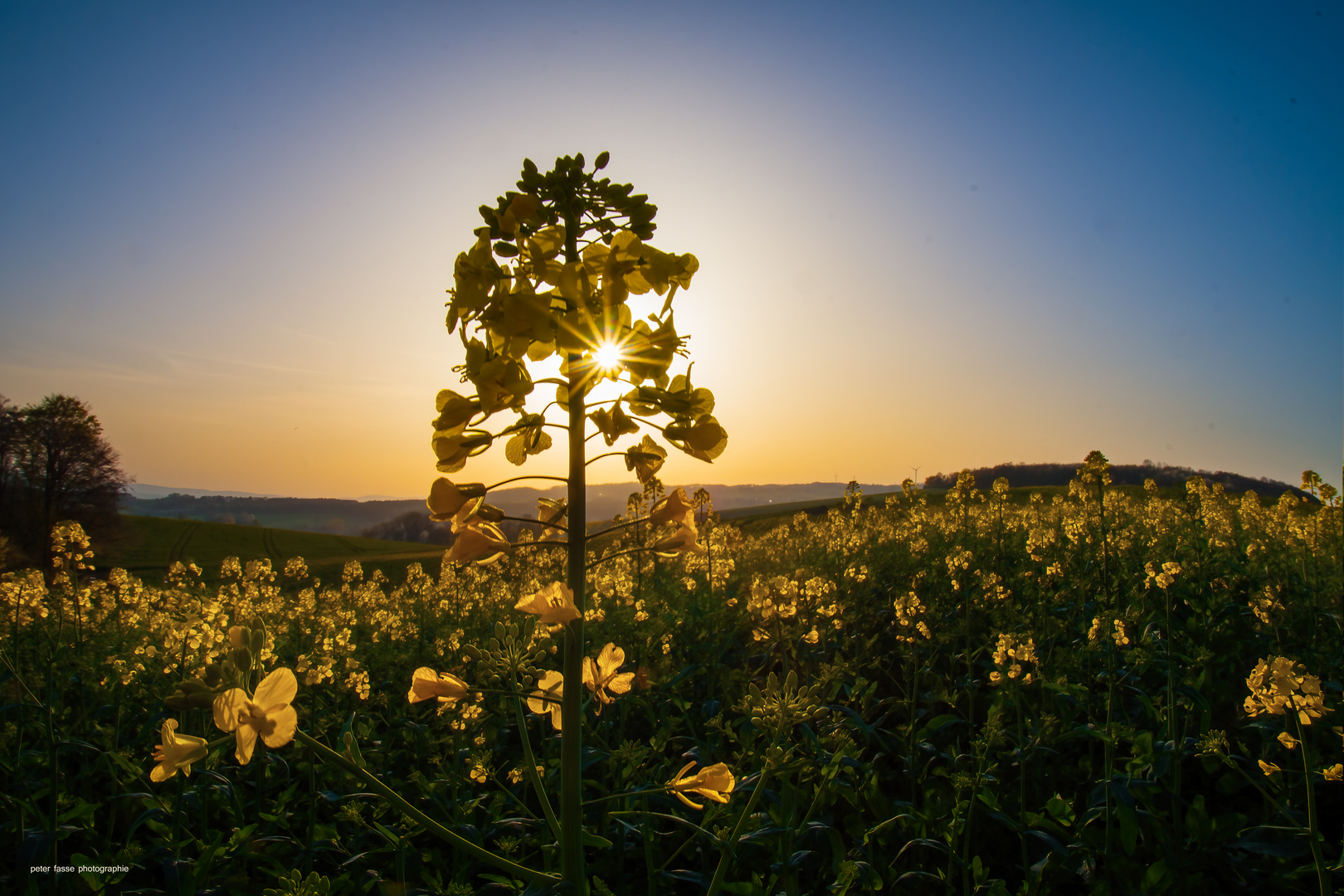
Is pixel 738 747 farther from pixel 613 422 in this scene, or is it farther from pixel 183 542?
pixel 183 542

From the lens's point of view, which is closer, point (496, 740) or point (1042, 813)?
point (1042, 813)

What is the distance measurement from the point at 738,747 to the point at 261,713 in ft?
12.0

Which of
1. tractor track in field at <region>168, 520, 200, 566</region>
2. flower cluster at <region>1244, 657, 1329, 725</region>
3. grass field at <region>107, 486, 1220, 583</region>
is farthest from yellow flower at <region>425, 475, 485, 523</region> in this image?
tractor track in field at <region>168, 520, 200, 566</region>

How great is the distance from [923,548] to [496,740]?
692cm

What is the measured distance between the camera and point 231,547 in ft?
179

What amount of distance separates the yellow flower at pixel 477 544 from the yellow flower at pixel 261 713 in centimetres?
43

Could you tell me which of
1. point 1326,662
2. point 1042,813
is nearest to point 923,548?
point 1326,662

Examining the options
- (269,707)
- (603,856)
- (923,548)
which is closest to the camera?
(269,707)

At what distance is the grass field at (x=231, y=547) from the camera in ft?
147

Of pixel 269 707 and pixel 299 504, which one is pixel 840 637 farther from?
pixel 299 504

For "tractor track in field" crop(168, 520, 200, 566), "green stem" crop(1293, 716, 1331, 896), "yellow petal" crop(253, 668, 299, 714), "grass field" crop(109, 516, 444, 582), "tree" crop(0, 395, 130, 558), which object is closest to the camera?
"yellow petal" crop(253, 668, 299, 714)

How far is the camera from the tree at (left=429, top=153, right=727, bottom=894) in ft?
5.09

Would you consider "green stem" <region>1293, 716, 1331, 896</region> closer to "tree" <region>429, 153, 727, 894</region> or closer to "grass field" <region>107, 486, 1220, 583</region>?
"tree" <region>429, 153, 727, 894</region>

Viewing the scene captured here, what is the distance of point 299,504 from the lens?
158 meters
